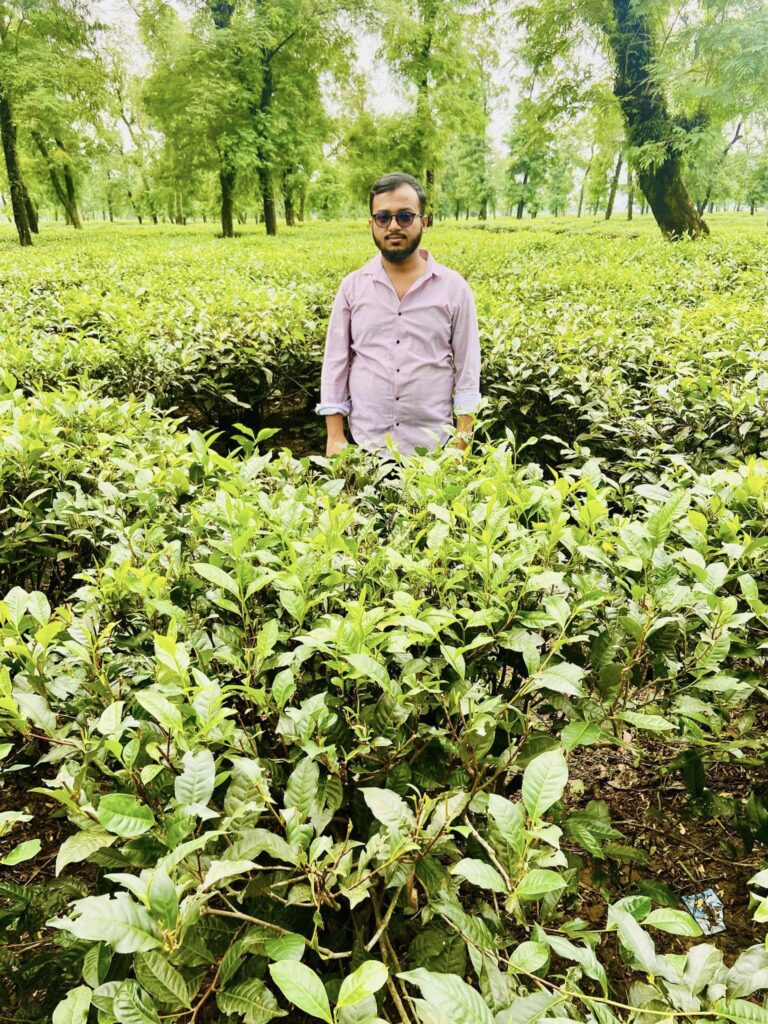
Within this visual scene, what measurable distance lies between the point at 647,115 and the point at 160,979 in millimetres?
19297

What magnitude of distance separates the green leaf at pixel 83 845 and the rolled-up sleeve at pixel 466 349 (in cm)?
269

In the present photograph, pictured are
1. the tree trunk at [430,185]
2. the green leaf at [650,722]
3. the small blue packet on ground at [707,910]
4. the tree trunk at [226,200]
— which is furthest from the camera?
the tree trunk at [430,185]

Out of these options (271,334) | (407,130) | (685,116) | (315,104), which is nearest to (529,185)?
(407,130)

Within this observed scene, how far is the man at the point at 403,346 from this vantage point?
329cm

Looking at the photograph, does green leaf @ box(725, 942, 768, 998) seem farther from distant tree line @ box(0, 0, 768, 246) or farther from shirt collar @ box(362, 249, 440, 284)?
distant tree line @ box(0, 0, 768, 246)

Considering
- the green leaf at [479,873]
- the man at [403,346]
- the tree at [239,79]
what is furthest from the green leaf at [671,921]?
the tree at [239,79]

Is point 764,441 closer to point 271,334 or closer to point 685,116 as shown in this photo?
point 271,334

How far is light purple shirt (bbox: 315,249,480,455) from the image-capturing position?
3.30 metres

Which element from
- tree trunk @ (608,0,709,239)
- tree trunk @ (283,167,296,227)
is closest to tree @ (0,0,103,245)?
tree trunk @ (283,167,296,227)

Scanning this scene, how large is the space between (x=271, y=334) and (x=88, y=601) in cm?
360

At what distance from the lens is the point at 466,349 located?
133 inches

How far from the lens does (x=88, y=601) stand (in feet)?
5.24

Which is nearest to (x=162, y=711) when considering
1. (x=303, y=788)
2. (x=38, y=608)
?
(x=303, y=788)

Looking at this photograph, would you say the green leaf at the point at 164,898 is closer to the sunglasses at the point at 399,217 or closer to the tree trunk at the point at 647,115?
the sunglasses at the point at 399,217
